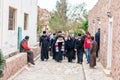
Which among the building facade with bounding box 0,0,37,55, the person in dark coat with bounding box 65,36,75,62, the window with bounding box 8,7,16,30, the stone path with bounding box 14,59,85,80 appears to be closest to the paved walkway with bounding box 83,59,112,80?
the stone path with bounding box 14,59,85,80

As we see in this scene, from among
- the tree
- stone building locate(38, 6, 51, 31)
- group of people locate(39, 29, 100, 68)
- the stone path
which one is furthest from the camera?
the tree

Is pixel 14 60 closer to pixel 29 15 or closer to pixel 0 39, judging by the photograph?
pixel 0 39

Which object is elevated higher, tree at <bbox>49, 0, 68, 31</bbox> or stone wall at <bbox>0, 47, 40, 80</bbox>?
tree at <bbox>49, 0, 68, 31</bbox>

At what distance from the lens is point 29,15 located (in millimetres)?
24672

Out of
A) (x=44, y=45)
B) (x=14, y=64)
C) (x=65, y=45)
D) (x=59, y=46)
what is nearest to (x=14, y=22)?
(x=44, y=45)

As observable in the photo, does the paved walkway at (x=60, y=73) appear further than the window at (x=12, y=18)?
No

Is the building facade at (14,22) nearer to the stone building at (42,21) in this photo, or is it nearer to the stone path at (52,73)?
the stone path at (52,73)

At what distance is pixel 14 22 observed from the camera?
19891 mm

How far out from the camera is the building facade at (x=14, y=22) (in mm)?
17031

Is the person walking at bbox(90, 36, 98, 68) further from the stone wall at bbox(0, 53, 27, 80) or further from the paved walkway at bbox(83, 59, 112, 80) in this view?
the stone wall at bbox(0, 53, 27, 80)

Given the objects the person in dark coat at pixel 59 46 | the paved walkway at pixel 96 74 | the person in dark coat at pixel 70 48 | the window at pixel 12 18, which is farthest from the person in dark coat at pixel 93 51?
the window at pixel 12 18

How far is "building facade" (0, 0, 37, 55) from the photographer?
1703cm

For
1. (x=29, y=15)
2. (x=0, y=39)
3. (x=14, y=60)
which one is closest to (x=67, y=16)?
(x=29, y=15)

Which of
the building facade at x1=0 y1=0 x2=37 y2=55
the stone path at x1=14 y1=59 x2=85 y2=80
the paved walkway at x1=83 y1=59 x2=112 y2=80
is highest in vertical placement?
the building facade at x1=0 y1=0 x2=37 y2=55
